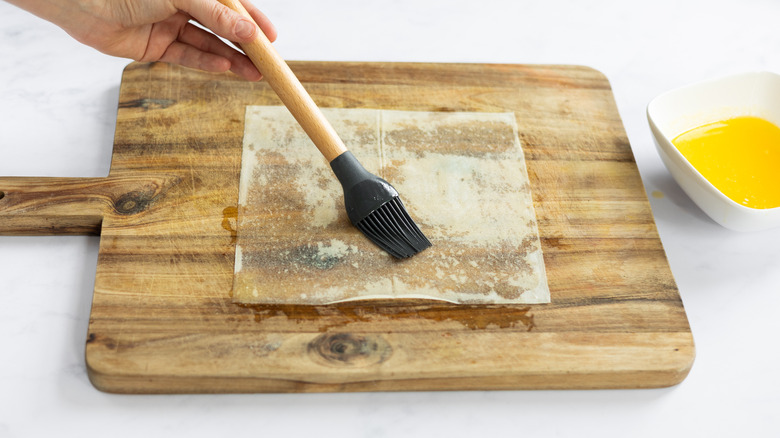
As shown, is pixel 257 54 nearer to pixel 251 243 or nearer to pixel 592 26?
pixel 251 243

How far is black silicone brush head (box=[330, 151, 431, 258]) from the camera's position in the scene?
1.31 metres

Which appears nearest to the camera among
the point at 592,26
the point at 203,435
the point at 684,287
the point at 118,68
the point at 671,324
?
the point at 203,435

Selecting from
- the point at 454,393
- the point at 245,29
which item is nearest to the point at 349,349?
the point at 454,393

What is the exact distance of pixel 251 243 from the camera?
130 centimetres

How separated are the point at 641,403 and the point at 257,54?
959mm

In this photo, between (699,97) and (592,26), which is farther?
(592,26)

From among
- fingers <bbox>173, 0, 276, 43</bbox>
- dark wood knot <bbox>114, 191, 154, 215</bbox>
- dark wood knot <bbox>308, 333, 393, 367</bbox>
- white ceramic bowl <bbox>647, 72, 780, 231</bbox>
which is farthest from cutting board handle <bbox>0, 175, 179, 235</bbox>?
white ceramic bowl <bbox>647, 72, 780, 231</bbox>

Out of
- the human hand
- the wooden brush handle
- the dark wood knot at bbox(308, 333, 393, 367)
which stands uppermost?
the human hand

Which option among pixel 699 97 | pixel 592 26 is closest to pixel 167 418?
pixel 699 97

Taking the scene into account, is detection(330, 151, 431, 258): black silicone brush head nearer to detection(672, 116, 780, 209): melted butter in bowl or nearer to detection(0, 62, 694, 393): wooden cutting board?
detection(0, 62, 694, 393): wooden cutting board

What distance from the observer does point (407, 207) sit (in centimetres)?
139

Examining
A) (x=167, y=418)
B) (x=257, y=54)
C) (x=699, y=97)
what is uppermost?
(x=257, y=54)

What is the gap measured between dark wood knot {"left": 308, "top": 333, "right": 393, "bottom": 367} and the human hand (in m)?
0.59

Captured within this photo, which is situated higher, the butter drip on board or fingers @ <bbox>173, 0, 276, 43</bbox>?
fingers @ <bbox>173, 0, 276, 43</bbox>
